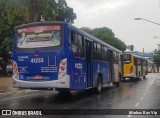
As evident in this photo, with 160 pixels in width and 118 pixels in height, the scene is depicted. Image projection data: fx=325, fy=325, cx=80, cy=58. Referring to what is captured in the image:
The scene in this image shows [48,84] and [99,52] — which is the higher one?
[99,52]

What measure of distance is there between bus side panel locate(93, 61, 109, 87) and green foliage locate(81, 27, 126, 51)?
71436 mm

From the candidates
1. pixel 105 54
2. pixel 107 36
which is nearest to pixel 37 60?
pixel 105 54

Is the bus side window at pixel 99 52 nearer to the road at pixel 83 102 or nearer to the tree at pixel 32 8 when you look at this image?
the road at pixel 83 102

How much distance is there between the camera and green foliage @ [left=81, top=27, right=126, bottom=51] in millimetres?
93250

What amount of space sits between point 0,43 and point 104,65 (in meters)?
34.3

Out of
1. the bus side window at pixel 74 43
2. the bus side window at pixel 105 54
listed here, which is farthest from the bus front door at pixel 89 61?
the bus side window at pixel 105 54

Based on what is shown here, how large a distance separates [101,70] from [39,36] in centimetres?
655

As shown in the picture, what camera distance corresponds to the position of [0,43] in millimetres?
52000

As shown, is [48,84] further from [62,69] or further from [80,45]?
[80,45]

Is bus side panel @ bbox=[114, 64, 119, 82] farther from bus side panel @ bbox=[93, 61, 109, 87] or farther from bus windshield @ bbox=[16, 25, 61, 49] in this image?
bus windshield @ bbox=[16, 25, 61, 49]

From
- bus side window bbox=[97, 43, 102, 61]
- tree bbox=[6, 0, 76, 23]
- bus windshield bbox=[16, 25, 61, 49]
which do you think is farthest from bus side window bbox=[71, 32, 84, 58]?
tree bbox=[6, 0, 76, 23]

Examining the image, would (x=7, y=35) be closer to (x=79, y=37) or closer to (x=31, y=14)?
(x=31, y=14)

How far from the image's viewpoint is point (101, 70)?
65.5 ft

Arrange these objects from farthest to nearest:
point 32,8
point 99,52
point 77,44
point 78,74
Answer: point 32,8
point 99,52
point 77,44
point 78,74
